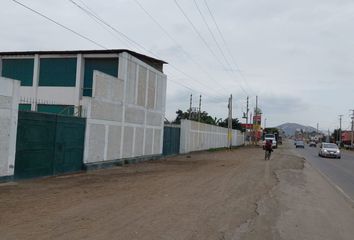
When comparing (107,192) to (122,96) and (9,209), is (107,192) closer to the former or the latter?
(9,209)

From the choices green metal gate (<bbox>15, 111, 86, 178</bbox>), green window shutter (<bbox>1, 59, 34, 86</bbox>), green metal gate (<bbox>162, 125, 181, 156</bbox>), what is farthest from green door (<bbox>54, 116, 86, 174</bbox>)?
green metal gate (<bbox>162, 125, 181, 156</bbox>)

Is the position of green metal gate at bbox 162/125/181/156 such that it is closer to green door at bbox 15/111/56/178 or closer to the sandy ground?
green door at bbox 15/111/56/178

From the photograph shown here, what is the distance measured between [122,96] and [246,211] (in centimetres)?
1647

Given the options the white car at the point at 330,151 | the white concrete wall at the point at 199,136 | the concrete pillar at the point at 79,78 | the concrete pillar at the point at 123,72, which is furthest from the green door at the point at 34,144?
the white car at the point at 330,151

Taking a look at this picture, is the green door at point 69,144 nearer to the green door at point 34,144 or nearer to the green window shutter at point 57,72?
the green door at point 34,144

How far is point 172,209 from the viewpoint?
37.5ft

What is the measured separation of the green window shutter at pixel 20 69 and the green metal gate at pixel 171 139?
11.3 metres

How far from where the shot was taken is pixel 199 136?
54281 millimetres

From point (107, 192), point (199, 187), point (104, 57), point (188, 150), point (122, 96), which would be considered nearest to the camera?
point (107, 192)

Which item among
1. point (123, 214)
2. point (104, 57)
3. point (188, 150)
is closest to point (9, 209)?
point (123, 214)

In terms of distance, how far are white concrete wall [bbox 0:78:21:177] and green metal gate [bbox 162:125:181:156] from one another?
2354cm

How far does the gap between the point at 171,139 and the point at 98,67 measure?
12077 millimetres

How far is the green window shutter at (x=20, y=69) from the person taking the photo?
113ft

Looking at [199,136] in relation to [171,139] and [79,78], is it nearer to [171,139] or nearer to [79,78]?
[171,139]
